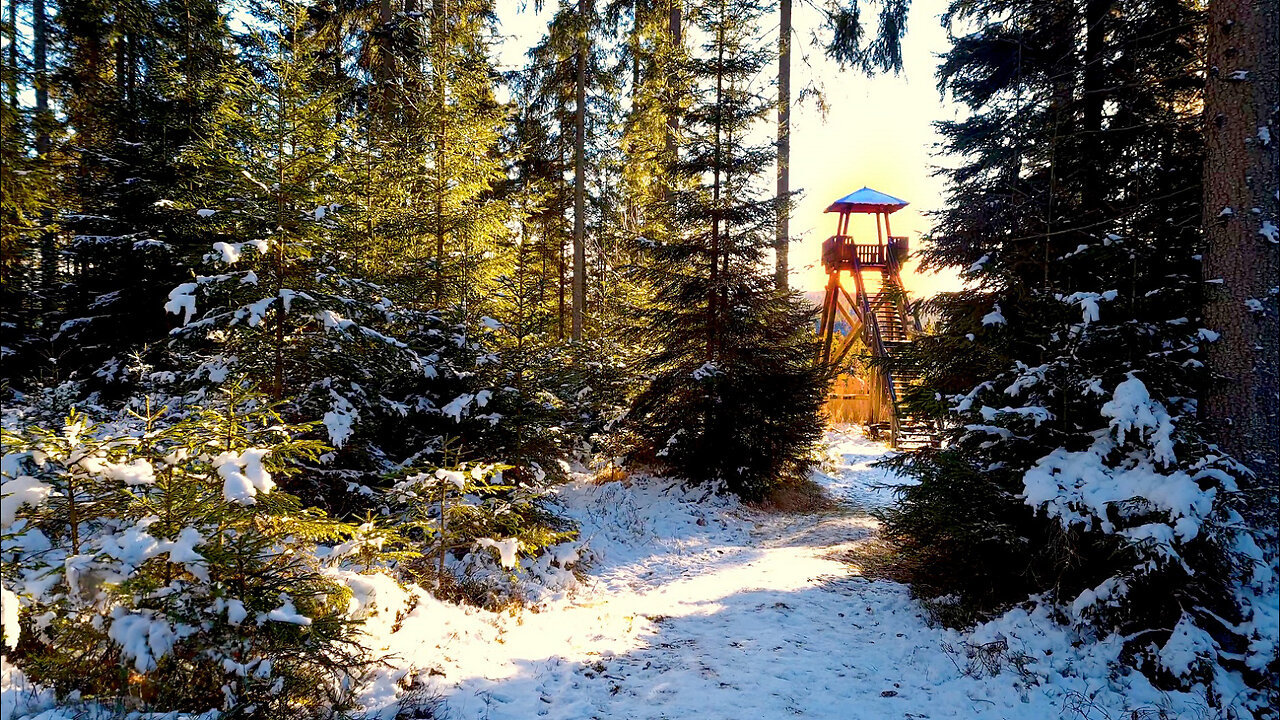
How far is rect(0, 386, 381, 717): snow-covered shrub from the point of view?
9.02 feet

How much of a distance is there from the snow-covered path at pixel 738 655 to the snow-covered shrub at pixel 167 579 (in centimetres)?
86

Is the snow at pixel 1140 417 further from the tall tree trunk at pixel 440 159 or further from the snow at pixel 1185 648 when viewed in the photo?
the tall tree trunk at pixel 440 159

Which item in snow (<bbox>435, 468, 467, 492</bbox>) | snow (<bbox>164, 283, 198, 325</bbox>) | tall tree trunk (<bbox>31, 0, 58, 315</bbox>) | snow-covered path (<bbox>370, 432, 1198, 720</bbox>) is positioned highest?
tall tree trunk (<bbox>31, 0, 58, 315</bbox>)

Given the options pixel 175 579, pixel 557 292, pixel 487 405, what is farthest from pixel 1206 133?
pixel 557 292

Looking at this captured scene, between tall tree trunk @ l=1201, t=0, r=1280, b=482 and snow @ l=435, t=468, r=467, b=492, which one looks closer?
tall tree trunk @ l=1201, t=0, r=1280, b=482

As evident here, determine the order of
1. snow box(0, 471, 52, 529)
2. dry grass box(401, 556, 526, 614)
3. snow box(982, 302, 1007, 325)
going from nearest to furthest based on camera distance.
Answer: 1. snow box(0, 471, 52, 529)
2. dry grass box(401, 556, 526, 614)
3. snow box(982, 302, 1007, 325)

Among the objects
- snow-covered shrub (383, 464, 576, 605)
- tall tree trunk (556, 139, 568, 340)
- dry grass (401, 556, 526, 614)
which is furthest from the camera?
tall tree trunk (556, 139, 568, 340)

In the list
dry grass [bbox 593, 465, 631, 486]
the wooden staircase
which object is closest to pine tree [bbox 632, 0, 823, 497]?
dry grass [bbox 593, 465, 631, 486]

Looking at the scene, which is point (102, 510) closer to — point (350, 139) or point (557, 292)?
point (350, 139)

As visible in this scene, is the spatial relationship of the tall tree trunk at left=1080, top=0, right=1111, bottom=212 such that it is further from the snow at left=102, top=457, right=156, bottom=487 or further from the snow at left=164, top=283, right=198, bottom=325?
the snow at left=164, top=283, right=198, bottom=325

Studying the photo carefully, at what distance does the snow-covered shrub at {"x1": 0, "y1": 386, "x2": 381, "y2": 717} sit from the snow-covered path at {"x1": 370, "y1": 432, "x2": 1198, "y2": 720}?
2.82ft

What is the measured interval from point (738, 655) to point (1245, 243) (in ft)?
17.5

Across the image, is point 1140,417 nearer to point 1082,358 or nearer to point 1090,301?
point 1082,358

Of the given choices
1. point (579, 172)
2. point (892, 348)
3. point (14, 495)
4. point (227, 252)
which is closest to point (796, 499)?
point (892, 348)
